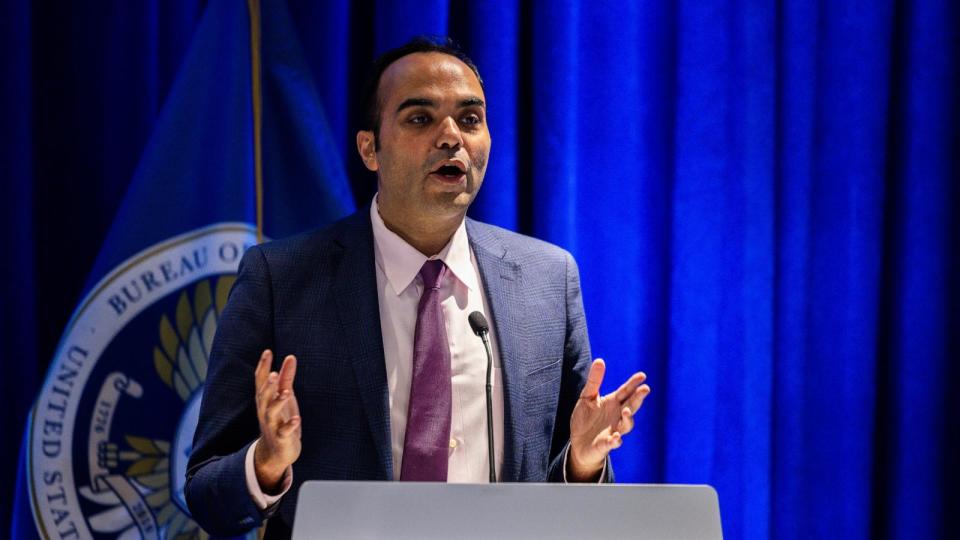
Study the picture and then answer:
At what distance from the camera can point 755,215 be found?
2697 millimetres

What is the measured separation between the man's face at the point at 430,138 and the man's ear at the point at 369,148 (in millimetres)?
32

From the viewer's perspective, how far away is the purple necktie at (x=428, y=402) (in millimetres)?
1733

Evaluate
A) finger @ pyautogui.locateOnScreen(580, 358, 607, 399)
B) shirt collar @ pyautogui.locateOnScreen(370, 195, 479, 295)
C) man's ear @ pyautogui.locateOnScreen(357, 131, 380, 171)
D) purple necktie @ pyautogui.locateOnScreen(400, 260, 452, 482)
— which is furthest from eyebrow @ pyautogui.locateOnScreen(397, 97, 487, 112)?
finger @ pyautogui.locateOnScreen(580, 358, 607, 399)

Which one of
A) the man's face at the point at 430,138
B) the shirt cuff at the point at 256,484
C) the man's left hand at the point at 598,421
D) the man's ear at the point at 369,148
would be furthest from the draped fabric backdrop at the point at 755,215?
the shirt cuff at the point at 256,484

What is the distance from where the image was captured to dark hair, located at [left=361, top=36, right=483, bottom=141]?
2006mm

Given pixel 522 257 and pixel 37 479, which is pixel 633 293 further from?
pixel 37 479

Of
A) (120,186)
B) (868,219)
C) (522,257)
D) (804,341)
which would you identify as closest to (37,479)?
(120,186)

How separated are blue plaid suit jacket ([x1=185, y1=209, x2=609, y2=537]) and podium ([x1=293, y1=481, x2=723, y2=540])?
53 cm

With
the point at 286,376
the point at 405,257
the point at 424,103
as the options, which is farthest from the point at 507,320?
the point at 286,376

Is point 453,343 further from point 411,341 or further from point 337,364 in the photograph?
point 337,364

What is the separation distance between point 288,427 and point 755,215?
1672 mm

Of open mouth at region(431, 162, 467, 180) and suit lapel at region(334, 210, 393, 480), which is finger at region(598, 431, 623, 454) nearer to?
suit lapel at region(334, 210, 393, 480)

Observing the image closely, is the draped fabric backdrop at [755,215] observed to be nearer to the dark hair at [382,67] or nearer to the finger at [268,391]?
the dark hair at [382,67]

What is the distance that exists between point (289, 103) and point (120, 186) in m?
0.51
